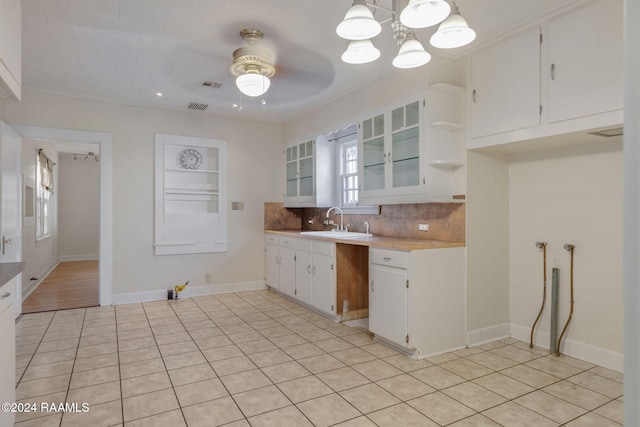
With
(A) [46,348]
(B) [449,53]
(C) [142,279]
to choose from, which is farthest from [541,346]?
(C) [142,279]

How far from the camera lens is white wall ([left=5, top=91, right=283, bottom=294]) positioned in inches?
184

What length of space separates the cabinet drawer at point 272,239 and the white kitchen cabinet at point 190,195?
604 mm

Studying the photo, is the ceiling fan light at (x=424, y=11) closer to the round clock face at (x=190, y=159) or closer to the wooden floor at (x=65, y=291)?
the round clock face at (x=190, y=159)

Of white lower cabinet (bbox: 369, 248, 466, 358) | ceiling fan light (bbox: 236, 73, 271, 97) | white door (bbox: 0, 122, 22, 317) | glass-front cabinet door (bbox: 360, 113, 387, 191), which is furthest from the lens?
glass-front cabinet door (bbox: 360, 113, 387, 191)

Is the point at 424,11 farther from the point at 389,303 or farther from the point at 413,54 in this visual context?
the point at 389,303

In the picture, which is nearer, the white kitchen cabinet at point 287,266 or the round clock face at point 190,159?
the white kitchen cabinet at point 287,266

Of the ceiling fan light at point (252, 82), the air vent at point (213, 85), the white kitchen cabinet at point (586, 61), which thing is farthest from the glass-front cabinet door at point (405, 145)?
the air vent at point (213, 85)

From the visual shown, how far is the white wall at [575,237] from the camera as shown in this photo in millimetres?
2875

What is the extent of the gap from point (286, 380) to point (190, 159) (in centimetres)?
368

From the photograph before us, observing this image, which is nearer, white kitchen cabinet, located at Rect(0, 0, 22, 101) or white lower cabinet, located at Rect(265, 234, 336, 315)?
white kitchen cabinet, located at Rect(0, 0, 22, 101)

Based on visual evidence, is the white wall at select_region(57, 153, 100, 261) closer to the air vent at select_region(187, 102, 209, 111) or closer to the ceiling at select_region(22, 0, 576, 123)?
the ceiling at select_region(22, 0, 576, 123)

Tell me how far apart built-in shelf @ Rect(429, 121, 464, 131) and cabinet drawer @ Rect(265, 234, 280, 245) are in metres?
2.79

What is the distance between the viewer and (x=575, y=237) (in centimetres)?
310

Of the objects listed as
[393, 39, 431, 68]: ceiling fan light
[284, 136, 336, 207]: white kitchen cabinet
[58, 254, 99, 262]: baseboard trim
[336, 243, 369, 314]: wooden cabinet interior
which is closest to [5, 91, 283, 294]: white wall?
[284, 136, 336, 207]: white kitchen cabinet
